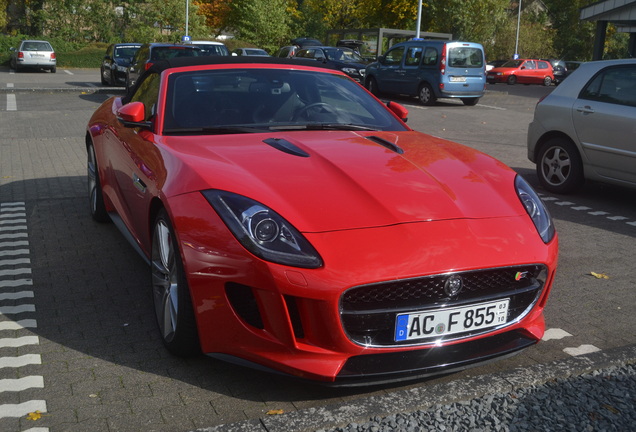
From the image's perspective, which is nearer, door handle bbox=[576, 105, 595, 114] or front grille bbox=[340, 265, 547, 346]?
front grille bbox=[340, 265, 547, 346]

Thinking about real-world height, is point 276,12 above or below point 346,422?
above

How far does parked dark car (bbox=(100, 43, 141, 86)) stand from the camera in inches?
985

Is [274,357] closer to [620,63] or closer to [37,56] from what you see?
[620,63]

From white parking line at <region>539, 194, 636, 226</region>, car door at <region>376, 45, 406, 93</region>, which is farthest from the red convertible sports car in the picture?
car door at <region>376, 45, 406, 93</region>

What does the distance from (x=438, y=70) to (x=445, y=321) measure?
62.6ft

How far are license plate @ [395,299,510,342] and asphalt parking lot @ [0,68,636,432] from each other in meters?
0.29

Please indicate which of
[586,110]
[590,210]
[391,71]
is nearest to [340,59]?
[391,71]

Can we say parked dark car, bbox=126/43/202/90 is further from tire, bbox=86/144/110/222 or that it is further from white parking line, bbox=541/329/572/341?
white parking line, bbox=541/329/572/341

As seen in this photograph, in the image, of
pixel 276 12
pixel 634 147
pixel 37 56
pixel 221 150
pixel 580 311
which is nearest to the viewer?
pixel 221 150

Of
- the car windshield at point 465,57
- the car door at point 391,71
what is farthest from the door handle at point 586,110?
the car door at point 391,71

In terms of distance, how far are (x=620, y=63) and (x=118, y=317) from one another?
5878mm

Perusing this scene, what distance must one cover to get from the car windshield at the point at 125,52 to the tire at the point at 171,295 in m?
23.4

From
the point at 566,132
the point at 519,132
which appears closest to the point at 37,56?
the point at 519,132

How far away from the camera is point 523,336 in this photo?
3.65 meters
